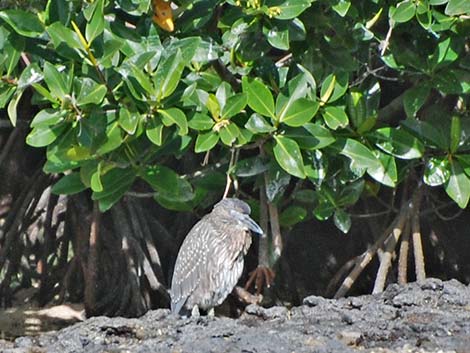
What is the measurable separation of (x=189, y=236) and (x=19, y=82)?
6.77 ft

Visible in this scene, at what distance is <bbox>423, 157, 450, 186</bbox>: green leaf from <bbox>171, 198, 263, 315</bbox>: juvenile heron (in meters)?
1.24

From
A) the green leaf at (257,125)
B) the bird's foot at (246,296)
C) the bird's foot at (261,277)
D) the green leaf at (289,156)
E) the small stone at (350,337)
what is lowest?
the small stone at (350,337)

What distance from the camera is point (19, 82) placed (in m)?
6.64

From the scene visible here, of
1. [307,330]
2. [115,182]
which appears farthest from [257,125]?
[307,330]

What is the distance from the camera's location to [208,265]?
843cm

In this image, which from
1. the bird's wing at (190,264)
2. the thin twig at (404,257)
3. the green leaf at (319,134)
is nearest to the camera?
the green leaf at (319,134)

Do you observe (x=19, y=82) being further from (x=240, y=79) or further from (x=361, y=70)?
(x=361, y=70)

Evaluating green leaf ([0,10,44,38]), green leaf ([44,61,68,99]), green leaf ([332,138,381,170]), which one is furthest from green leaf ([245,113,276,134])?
green leaf ([0,10,44,38])

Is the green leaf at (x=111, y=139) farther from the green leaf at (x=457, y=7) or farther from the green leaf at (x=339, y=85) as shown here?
the green leaf at (x=457, y=7)

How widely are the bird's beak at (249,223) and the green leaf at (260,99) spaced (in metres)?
1.13

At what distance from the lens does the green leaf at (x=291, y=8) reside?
6.57 meters

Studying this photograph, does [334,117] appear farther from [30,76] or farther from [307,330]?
[30,76]

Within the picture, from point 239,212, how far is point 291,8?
→ 166cm

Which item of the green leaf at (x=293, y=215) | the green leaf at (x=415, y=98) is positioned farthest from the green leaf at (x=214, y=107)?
the green leaf at (x=293, y=215)
